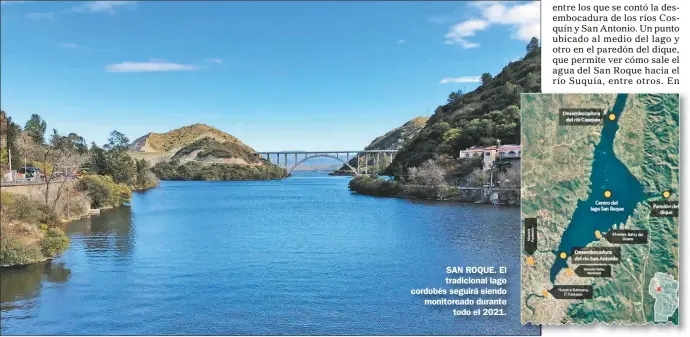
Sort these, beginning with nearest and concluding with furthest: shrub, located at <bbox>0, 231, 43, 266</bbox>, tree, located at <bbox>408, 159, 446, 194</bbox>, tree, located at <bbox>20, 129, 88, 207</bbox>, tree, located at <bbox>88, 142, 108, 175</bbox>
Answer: shrub, located at <bbox>0, 231, 43, 266</bbox> < tree, located at <bbox>20, 129, 88, 207</bbox> < tree, located at <bbox>88, 142, 108, 175</bbox> < tree, located at <bbox>408, 159, 446, 194</bbox>

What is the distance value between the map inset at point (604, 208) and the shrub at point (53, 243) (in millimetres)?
11976

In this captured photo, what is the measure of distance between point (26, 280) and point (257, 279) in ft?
17.2

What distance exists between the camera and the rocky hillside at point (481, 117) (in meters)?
36.9

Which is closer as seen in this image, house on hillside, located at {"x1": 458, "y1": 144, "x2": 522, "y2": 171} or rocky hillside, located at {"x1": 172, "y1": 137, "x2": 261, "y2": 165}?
house on hillside, located at {"x1": 458, "y1": 144, "x2": 522, "y2": 171}

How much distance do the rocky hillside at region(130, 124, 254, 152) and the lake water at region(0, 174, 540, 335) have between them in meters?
43.5

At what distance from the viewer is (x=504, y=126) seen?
35562mm

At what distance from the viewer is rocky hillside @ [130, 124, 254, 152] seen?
6228 cm

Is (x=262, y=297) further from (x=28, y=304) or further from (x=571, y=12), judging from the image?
(x=571, y=12)

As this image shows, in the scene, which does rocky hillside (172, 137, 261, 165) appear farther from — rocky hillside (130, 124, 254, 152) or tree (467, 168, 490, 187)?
tree (467, 168, 490, 187)

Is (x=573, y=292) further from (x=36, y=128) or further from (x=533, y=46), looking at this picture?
(x=533, y=46)

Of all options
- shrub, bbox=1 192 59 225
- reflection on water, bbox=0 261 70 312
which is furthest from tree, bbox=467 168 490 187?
reflection on water, bbox=0 261 70 312

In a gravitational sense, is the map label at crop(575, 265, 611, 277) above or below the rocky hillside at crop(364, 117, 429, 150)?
below

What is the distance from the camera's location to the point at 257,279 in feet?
38.4

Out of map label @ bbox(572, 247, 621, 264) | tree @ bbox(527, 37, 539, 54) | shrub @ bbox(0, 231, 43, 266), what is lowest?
shrub @ bbox(0, 231, 43, 266)
